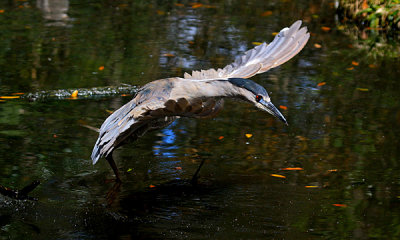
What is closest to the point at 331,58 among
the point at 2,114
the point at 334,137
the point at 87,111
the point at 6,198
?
the point at 334,137

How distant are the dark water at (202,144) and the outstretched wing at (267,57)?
886 millimetres

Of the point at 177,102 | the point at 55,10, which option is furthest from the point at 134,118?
the point at 55,10

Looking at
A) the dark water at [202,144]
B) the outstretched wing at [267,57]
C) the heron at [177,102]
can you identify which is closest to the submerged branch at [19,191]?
the dark water at [202,144]

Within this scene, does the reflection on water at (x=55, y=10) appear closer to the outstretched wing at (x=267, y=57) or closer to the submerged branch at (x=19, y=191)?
the outstretched wing at (x=267, y=57)

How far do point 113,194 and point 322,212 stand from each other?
171 cm

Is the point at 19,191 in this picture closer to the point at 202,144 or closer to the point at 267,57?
the point at 202,144

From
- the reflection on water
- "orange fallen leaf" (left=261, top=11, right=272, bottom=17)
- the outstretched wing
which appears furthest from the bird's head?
"orange fallen leaf" (left=261, top=11, right=272, bottom=17)

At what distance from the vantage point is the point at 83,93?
8.23 meters

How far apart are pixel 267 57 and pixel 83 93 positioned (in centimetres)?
303

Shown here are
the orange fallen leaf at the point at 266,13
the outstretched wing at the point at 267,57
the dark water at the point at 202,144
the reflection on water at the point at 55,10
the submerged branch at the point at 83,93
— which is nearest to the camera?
the dark water at the point at 202,144

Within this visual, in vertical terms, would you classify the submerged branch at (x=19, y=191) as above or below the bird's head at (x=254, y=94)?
below

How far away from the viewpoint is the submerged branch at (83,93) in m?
8.10

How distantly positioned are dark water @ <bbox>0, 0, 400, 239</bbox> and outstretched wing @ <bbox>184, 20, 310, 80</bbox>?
0.89m

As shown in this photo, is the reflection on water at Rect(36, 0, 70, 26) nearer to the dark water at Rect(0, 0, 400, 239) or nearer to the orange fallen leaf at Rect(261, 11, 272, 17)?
the dark water at Rect(0, 0, 400, 239)
